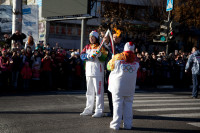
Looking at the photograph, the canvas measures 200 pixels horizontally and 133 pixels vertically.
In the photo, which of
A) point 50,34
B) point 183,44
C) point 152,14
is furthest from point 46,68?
point 183,44

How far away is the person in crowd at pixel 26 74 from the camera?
533 inches

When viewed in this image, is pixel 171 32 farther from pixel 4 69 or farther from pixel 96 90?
pixel 96 90

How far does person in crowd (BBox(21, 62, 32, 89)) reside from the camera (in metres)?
13.5

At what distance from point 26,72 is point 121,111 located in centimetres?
847

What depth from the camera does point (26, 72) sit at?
535 inches

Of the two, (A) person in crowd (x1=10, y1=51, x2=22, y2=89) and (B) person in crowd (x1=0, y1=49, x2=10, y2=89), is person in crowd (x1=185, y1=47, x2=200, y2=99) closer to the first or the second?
(A) person in crowd (x1=10, y1=51, x2=22, y2=89)

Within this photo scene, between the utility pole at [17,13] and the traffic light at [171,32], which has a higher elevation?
the utility pole at [17,13]

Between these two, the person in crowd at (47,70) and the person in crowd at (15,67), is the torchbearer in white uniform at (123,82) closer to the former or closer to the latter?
the person in crowd at (15,67)

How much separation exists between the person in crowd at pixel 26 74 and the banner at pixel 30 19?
13.6 feet

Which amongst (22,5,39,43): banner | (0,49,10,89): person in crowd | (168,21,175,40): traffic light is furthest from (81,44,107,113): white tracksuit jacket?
(22,5,39,43): banner

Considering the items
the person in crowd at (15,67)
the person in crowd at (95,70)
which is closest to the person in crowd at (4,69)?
the person in crowd at (15,67)

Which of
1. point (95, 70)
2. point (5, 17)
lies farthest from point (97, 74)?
point (5, 17)

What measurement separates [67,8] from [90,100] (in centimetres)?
1432

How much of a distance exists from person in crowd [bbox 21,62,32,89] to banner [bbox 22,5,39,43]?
4.15m
